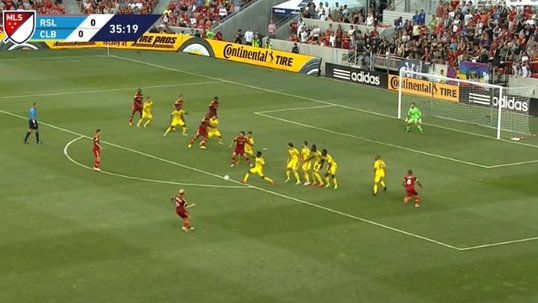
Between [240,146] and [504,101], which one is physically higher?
[504,101]

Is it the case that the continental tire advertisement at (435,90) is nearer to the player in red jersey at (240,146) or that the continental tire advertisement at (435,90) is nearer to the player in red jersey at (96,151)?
the player in red jersey at (240,146)

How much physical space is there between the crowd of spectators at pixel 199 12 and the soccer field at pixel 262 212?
24199 millimetres

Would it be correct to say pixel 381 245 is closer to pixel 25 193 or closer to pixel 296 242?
pixel 296 242

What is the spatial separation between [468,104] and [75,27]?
32174mm

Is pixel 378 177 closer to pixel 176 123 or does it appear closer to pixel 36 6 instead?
pixel 176 123

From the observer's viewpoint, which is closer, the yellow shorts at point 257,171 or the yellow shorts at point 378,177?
the yellow shorts at point 378,177

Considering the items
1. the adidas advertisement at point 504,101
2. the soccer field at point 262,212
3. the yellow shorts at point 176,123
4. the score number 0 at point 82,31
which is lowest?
the soccer field at point 262,212

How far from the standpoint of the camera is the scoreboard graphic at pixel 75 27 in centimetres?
7569

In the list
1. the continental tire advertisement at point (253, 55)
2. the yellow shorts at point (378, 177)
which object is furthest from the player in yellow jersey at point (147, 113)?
the continental tire advertisement at point (253, 55)

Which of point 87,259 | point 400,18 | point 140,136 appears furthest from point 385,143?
point 400,18

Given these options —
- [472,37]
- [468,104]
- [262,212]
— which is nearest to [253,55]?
[472,37]

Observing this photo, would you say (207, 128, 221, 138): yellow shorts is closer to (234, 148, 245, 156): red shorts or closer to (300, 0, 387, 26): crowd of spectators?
(234, 148, 245, 156): red shorts

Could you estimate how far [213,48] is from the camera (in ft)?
255

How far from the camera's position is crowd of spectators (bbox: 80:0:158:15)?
288 ft
